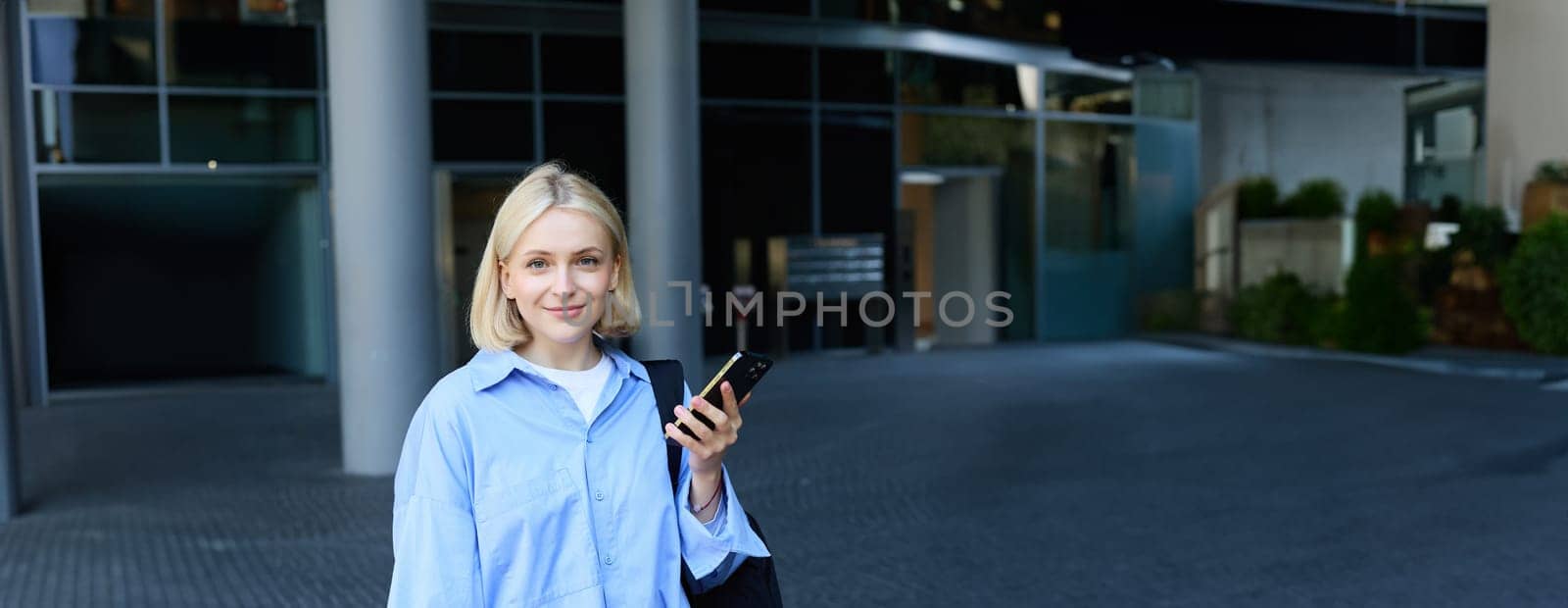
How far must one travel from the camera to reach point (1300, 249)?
20.0 metres

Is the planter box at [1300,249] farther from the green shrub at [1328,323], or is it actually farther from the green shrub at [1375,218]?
the green shrub at [1328,323]

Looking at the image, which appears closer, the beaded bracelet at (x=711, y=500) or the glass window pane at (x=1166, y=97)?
the beaded bracelet at (x=711, y=500)

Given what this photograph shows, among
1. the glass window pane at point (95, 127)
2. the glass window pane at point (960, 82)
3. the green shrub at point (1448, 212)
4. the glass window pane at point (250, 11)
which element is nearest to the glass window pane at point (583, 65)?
the glass window pane at point (250, 11)

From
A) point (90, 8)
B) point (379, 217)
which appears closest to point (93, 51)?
point (90, 8)

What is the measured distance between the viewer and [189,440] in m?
11.0

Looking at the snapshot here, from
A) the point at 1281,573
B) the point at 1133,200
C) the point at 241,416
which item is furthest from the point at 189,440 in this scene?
the point at 1133,200

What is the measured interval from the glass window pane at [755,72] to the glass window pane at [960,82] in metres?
1.60

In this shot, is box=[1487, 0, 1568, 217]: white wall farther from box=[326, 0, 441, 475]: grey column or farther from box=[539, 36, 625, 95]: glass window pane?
box=[326, 0, 441, 475]: grey column

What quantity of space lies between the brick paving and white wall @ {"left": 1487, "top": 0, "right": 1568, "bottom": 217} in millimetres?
6563

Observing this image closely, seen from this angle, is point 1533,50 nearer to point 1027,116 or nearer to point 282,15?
point 1027,116

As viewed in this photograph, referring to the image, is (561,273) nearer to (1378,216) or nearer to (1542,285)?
(1542,285)

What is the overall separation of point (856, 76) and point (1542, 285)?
8.83 metres

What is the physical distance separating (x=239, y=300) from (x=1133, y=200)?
13163 mm

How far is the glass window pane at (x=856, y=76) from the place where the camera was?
17.7 m
